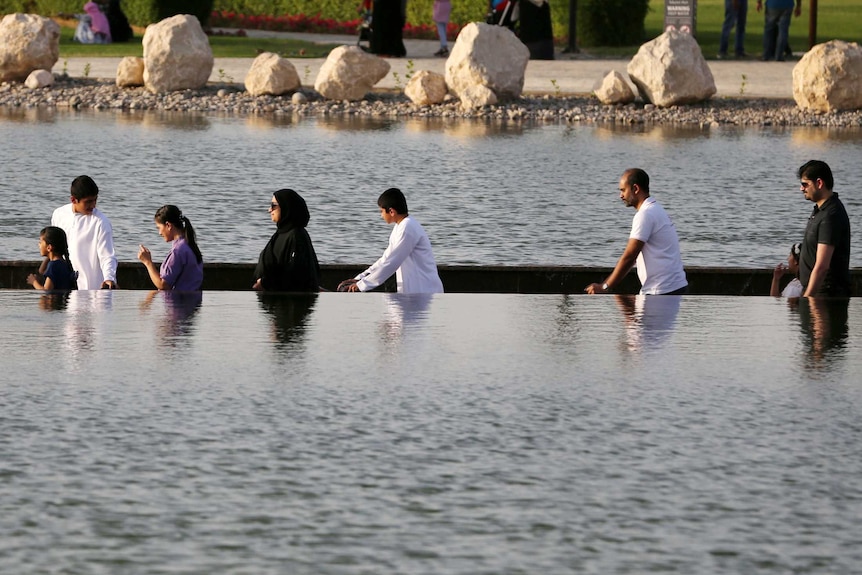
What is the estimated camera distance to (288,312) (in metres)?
9.48

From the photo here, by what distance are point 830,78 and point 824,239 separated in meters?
17.1

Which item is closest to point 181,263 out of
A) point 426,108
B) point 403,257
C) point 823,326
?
point 403,257

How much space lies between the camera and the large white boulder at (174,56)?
2847 cm

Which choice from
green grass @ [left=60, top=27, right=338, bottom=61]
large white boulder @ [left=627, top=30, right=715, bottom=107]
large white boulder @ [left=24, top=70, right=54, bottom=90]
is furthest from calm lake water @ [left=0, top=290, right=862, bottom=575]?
green grass @ [left=60, top=27, right=338, bottom=61]

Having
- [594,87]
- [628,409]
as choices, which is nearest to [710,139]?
[594,87]

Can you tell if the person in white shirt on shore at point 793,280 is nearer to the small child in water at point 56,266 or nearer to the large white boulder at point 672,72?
the small child in water at point 56,266

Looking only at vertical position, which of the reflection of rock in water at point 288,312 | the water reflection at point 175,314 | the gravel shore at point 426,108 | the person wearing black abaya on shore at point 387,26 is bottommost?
the water reflection at point 175,314

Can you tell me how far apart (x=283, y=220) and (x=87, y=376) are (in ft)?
8.37

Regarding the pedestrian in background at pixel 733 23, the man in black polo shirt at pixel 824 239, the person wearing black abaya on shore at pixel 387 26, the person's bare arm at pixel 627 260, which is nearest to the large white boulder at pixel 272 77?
the person wearing black abaya on shore at pixel 387 26

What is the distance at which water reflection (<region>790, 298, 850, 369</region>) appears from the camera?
828 cm

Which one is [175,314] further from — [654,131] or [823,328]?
[654,131]

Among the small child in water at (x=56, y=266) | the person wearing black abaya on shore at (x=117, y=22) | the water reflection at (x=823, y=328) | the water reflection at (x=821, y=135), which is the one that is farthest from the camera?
the person wearing black abaya on shore at (x=117, y=22)

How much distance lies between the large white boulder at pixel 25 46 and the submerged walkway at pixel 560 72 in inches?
47.6

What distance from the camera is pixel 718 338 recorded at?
879 cm
